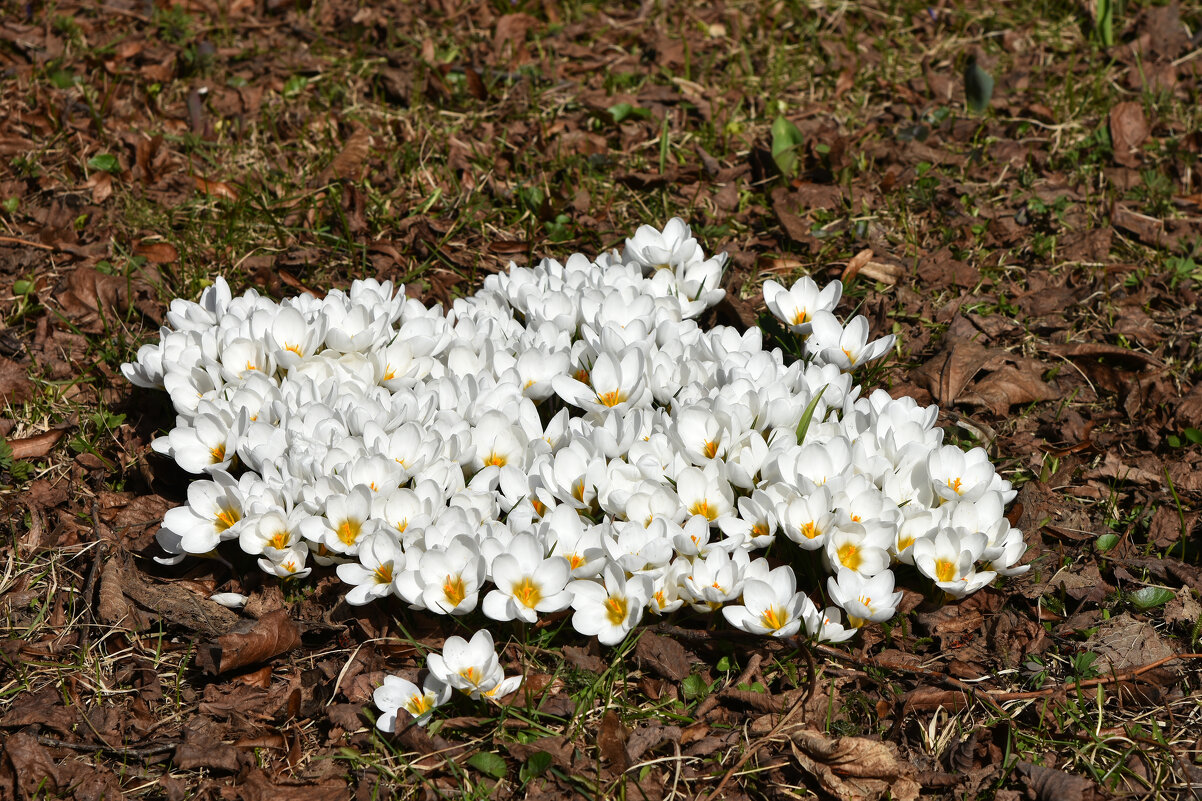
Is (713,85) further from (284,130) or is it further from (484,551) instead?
(484,551)

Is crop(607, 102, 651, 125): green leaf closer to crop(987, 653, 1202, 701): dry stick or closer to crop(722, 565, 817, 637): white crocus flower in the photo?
crop(722, 565, 817, 637): white crocus flower

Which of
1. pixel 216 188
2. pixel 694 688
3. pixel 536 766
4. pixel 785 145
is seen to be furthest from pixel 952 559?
pixel 216 188

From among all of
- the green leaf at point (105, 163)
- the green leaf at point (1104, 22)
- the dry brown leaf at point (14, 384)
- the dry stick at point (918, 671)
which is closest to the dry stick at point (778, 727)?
the dry stick at point (918, 671)

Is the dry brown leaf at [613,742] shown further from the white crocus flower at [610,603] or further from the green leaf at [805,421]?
the green leaf at [805,421]

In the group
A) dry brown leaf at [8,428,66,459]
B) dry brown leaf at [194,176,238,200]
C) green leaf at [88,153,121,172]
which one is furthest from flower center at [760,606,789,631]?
green leaf at [88,153,121,172]

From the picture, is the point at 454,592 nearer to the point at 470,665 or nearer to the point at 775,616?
the point at 470,665

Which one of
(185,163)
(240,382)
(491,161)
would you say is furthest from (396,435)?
(185,163)
